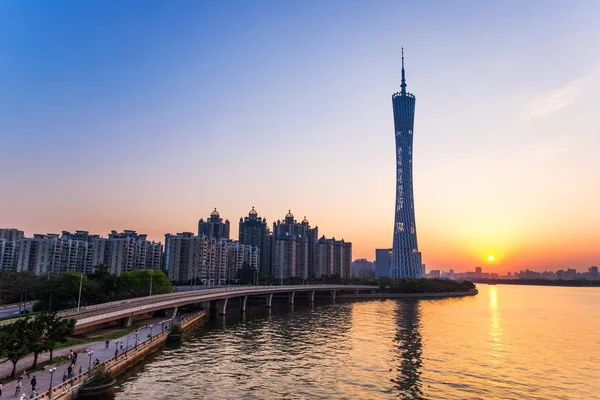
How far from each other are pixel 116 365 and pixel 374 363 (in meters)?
24.5

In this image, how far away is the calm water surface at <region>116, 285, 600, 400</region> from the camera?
3484cm

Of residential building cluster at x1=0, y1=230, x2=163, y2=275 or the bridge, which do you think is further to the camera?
residential building cluster at x1=0, y1=230, x2=163, y2=275

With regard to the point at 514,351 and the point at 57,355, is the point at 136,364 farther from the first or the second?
the point at 514,351

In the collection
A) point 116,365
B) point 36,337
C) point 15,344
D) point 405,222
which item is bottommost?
point 116,365

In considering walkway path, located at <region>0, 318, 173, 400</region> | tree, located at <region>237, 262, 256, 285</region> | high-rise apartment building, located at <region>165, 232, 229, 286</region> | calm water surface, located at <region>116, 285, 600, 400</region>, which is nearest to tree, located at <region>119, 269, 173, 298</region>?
calm water surface, located at <region>116, 285, 600, 400</region>

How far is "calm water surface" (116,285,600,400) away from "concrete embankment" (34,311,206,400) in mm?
1477

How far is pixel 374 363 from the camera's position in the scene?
146ft

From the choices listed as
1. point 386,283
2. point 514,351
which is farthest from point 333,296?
point 514,351

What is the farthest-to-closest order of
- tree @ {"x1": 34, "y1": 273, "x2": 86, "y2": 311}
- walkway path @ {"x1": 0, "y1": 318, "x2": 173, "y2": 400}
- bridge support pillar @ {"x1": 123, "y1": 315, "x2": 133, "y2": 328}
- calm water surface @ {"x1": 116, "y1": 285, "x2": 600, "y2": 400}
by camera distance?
tree @ {"x1": 34, "y1": 273, "x2": 86, "y2": 311}, bridge support pillar @ {"x1": 123, "y1": 315, "x2": 133, "y2": 328}, calm water surface @ {"x1": 116, "y1": 285, "x2": 600, "y2": 400}, walkway path @ {"x1": 0, "y1": 318, "x2": 173, "y2": 400}

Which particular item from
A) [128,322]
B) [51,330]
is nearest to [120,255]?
[128,322]

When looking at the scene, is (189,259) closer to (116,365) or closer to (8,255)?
A: (8,255)

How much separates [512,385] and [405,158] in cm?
16762

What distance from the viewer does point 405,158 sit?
652 ft

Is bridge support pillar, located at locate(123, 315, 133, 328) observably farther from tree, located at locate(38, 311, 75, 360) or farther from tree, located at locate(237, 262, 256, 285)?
tree, located at locate(237, 262, 256, 285)
